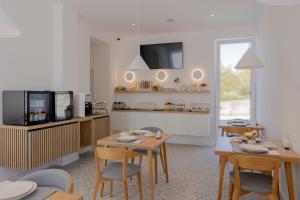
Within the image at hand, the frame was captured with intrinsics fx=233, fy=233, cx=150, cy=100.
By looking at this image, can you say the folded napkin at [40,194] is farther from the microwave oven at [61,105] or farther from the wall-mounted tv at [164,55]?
the wall-mounted tv at [164,55]

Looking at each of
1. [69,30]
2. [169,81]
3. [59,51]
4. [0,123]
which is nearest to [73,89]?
[59,51]

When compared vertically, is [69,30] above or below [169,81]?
above

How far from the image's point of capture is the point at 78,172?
12.5 feet

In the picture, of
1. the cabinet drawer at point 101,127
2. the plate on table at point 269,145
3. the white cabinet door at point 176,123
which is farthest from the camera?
the white cabinet door at point 176,123

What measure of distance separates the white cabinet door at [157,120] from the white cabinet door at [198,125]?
2.02ft

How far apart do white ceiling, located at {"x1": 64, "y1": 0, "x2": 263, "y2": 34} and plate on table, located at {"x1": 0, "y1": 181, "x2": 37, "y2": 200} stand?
10.9 feet

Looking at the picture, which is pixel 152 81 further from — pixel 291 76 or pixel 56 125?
pixel 291 76

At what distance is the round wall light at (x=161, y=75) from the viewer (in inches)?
242

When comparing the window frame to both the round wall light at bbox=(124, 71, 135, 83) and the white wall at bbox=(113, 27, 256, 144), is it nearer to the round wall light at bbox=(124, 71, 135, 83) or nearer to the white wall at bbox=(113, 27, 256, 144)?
the white wall at bbox=(113, 27, 256, 144)

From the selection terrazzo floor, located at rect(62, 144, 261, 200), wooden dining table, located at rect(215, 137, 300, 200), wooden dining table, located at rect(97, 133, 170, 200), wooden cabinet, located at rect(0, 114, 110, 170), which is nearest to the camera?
wooden dining table, located at rect(215, 137, 300, 200)

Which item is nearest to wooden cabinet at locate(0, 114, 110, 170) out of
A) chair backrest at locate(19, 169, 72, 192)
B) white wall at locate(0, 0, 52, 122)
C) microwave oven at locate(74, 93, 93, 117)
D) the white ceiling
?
microwave oven at locate(74, 93, 93, 117)

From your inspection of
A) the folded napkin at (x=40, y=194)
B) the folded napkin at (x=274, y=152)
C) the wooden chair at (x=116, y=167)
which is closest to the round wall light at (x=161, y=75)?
the wooden chair at (x=116, y=167)

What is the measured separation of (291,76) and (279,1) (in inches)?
62.7

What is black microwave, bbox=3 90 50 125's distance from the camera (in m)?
3.16
